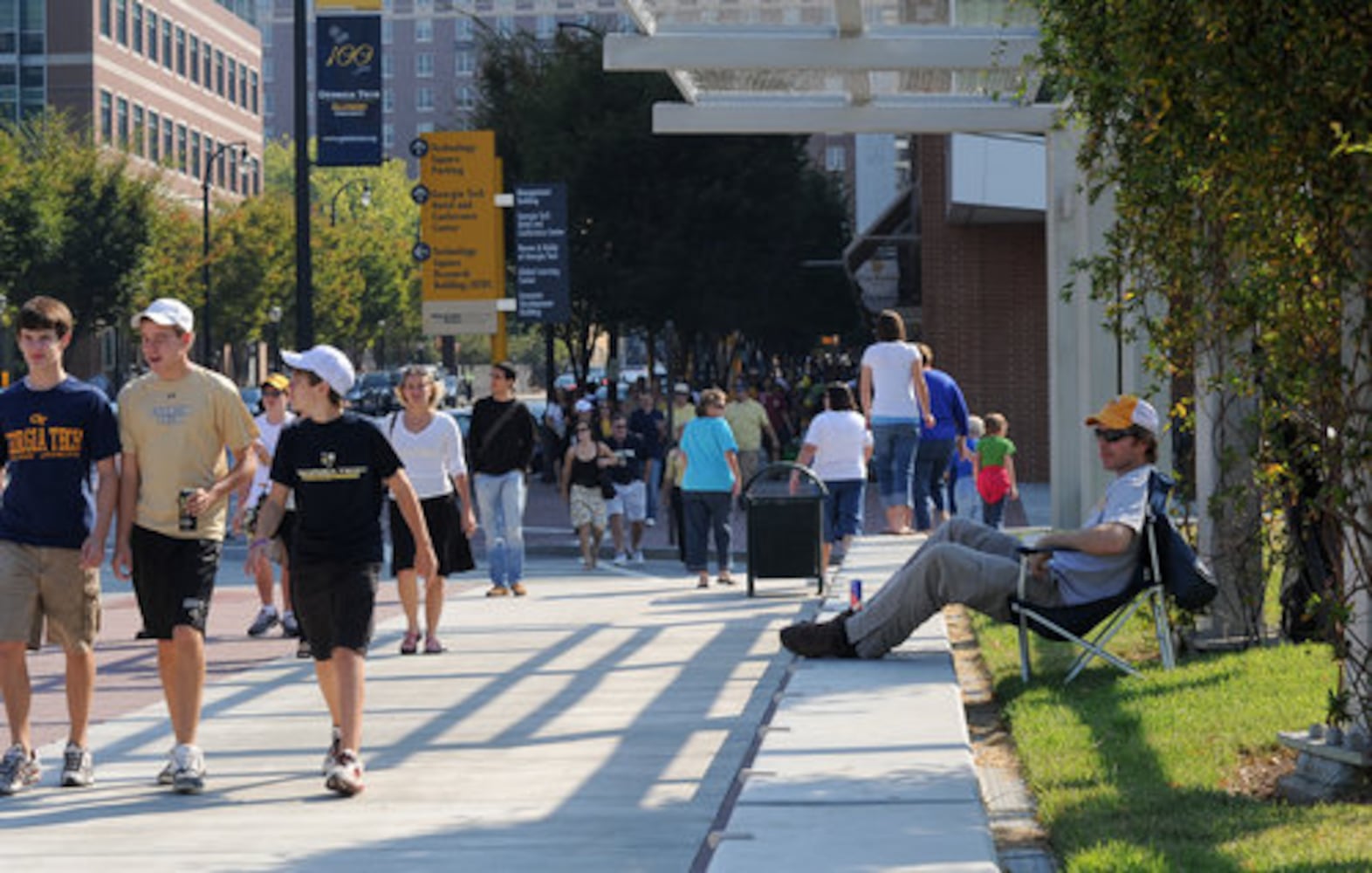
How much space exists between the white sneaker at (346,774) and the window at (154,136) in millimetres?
83420

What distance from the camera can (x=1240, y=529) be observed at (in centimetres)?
1192

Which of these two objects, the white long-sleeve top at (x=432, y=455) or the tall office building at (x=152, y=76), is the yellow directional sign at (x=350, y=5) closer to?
the white long-sleeve top at (x=432, y=455)

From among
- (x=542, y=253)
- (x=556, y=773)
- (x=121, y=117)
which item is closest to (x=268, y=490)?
(x=556, y=773)

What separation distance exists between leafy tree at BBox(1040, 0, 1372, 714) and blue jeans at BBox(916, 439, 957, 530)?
36.9 ft

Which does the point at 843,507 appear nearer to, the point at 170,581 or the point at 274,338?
the point at 170,581

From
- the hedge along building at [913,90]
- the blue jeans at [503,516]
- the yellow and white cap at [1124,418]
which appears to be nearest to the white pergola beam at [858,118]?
the hedge along building at [913,90]

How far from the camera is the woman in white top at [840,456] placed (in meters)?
19.6

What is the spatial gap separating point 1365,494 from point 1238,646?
4.11 metres

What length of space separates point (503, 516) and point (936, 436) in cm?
392

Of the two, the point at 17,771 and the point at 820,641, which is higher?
the point at 820,641

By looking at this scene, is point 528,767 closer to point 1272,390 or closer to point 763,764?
point 763,764

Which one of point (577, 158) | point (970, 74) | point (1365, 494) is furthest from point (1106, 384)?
point (577, 158)

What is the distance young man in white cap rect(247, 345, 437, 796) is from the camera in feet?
31.2

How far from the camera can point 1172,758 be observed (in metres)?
8.57
